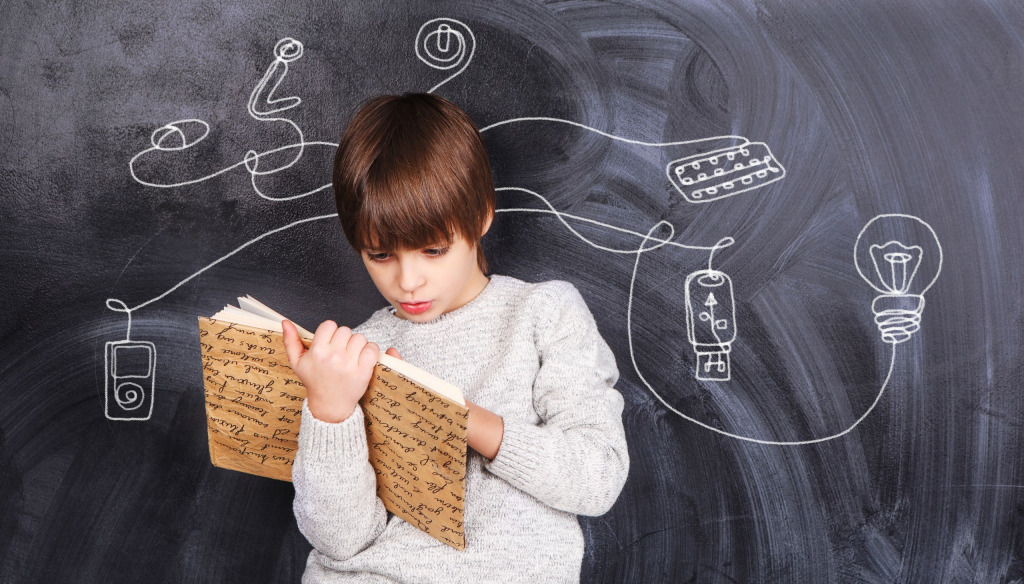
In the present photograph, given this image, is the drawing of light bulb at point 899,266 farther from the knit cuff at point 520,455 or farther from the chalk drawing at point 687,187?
the knit cuff at point 520,455

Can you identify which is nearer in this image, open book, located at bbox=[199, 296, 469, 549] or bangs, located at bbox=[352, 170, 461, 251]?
open book, located at bbox=[199, 296, 469, 549]

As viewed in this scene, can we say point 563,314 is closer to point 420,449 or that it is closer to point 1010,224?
point 420,449

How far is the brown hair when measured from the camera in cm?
78

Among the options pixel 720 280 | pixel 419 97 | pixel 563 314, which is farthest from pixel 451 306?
pixel 720 280

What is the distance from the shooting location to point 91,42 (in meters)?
1.10

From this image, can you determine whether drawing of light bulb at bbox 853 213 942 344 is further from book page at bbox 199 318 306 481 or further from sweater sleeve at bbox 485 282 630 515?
book page at bbox 199 318 306 481

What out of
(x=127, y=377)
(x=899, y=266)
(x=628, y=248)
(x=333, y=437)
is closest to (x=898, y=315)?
(x=899, y=266)

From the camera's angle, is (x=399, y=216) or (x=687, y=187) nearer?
(x=399, y=216)

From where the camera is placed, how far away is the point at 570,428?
80 cm

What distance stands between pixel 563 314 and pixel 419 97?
0.98 ft

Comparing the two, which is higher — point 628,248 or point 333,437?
point 628,248

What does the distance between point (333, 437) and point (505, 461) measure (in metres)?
0.17

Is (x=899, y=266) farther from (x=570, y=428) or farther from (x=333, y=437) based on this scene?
(x=333, y=437)

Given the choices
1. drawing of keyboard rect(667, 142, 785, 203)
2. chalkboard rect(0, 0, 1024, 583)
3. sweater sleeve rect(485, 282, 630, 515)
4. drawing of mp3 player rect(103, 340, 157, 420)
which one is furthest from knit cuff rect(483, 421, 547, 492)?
drawing of mp3 player rect(103, 340, 157, 420)
